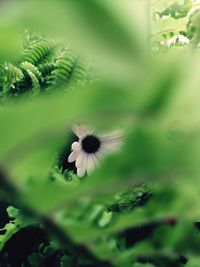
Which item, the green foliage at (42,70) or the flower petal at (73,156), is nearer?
the green foliage at (42,70)

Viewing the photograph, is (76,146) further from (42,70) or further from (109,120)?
(109,120)

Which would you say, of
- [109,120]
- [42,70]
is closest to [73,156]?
[42,70]

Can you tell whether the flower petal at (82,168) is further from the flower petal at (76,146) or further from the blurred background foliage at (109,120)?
the blurred background foliage at (109,120)

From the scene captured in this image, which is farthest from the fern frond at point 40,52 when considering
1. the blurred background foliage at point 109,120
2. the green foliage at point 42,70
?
the blurred background foliage at point 109,120

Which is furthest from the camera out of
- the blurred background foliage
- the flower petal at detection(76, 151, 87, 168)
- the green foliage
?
the flower petal at detection(76, 151, 87, 168)

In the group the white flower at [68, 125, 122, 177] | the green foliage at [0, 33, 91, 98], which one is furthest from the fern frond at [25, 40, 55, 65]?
the white flower at [68, 125, 122, 177]

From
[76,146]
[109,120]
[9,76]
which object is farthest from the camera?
[76,146]

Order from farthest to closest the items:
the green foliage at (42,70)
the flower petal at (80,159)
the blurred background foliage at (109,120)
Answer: the flower petal at (80,159) → the green foliage at (42,70) → the blurred background foliage at (109,120)

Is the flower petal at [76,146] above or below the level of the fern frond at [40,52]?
Answer: below

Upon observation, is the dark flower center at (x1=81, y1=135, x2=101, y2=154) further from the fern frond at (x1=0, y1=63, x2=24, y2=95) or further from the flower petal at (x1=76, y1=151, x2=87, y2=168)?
the fern frond at (x1=0, y1=63, x2=24, y2=95)
